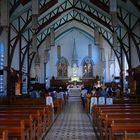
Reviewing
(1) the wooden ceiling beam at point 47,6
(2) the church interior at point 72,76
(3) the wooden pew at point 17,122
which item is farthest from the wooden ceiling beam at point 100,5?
(3) the wooden pew at point 17,122

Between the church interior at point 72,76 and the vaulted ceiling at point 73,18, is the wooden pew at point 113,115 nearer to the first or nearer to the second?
the church interior at point 72,76

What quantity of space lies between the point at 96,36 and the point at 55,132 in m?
23.4

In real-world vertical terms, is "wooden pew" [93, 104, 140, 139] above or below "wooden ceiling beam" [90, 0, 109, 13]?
below

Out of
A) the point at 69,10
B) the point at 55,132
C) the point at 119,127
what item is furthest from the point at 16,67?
the point at 119,127

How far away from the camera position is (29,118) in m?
9.20


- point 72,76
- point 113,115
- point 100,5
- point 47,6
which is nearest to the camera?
point 113,115

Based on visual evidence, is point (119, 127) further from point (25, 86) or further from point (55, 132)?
point (25, 86)

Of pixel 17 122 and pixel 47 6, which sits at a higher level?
pixel 47 6

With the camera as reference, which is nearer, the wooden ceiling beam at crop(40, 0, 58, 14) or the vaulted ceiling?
the vaulted ceiling

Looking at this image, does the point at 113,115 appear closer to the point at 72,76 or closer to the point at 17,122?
the point at 17,122

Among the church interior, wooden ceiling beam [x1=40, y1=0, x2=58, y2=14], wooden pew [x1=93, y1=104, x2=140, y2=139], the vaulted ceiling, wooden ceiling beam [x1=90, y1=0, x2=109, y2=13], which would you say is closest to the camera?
wooden pew [x1=93, y1=104, x2=140, y2=139]

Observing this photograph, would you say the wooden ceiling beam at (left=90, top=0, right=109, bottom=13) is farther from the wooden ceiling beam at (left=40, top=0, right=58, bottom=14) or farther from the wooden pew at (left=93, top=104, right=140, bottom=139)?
the wooden pew at (left=93, top=104, right=140, bottom=139)

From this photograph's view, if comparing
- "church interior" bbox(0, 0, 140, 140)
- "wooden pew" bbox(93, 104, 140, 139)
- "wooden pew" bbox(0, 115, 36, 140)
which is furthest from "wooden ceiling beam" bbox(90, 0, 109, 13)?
"wooden pew" bbox(0, 115, 36, 140)

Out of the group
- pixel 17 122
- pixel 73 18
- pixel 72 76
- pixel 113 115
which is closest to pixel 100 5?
pixel 73 18
